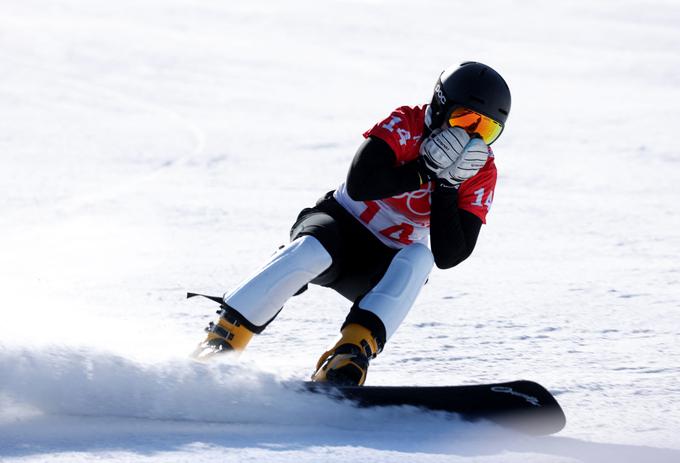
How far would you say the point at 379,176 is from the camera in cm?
341

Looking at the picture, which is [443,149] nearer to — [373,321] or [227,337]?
[373,321]

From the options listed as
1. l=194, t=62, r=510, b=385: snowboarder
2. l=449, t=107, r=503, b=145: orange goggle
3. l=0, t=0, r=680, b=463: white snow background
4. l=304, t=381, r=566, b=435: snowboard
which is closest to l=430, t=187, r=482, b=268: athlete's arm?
l=194, t=62, r=510, b=385: snowboarder

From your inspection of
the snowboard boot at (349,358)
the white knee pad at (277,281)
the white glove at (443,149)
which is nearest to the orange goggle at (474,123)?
the white glove at (443,149)

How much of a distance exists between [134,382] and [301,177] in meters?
5.79

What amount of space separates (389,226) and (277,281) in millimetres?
581

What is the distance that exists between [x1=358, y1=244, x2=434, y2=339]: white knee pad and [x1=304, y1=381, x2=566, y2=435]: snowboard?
36 cm

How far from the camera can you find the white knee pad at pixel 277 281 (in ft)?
10.6

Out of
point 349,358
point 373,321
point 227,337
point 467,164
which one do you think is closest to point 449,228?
point 467,164

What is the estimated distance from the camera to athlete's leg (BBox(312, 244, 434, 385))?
10.3 feet

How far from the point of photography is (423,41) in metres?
17.0

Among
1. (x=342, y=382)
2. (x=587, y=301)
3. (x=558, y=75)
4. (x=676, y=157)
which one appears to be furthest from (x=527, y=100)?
(x=342, y=382)

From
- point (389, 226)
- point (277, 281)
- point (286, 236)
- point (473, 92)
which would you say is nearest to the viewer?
point (277, 281)

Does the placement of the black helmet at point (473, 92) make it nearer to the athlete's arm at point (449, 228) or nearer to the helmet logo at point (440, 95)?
the helmet logo at point (440, 95)

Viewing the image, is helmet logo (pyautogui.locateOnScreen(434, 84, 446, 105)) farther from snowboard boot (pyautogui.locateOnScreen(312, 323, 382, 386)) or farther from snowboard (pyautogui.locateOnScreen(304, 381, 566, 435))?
snowboard (pyautogui.locateOnScreen(304, 381, 566, 435))
